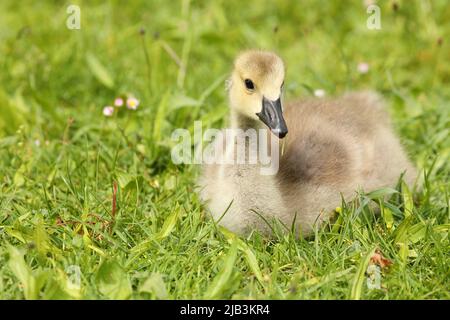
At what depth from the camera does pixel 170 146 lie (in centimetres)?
302

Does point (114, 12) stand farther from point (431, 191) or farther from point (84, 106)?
point (431, 191)

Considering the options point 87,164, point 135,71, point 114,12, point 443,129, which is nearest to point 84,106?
point 135,71

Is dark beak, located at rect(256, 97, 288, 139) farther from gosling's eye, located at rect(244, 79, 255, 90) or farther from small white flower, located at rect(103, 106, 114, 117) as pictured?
small white flower, located at rect(103, 106, 114, 117)

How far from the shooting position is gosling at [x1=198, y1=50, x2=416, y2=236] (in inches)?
97.7

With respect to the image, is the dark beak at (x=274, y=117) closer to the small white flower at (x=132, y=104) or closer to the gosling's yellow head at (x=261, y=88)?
the gosling's yellow head at (x=261, y=88)

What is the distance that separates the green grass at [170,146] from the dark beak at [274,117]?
1.14ft

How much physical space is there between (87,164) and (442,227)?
4.25 feet

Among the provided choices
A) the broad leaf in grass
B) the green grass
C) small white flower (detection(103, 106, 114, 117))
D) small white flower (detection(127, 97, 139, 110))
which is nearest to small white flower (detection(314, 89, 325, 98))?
the green grass

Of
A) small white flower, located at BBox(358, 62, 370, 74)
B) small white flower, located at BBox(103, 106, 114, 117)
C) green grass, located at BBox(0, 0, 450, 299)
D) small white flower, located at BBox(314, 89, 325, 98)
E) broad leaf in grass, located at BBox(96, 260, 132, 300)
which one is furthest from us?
small white flower, located at BBox(358, 62, 370, 74)

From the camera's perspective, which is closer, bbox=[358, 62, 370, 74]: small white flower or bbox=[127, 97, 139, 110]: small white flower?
bbox=[127, 97, 139, 110]: small white flower

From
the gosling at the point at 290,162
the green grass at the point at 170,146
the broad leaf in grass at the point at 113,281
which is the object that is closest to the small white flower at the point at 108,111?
the green grass at the point at 170,146

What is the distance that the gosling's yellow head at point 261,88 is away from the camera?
239cm

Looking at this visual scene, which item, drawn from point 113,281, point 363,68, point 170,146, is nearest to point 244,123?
point 170,146

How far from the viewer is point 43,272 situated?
6.93 ft
